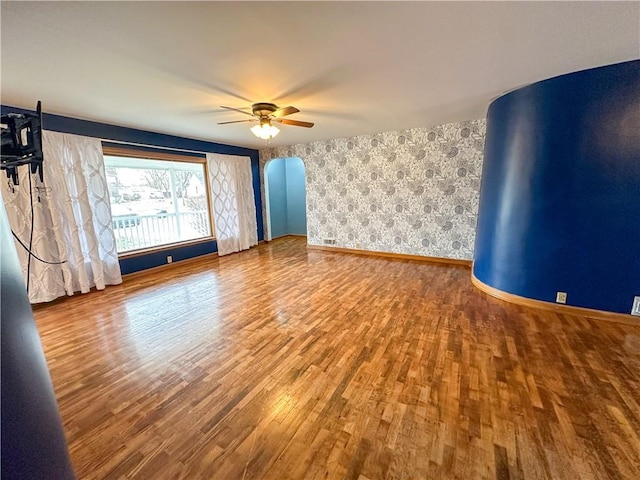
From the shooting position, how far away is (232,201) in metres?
5.95

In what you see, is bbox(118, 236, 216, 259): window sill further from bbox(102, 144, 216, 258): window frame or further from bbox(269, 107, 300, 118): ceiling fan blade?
bbox(269, 107, 300, 118): ceiling fan blade

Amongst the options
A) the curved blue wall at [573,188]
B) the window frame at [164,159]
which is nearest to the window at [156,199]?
the window frame at [164,159]

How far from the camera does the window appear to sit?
4746mm

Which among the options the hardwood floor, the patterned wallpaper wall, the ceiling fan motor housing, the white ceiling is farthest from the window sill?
the ceiling fan motor housing

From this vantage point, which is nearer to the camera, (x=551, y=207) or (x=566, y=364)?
(x=566, y=364)

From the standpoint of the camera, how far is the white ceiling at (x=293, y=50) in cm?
156

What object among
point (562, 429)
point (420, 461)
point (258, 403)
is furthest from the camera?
point (258, 403)

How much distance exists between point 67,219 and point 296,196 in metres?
5.34

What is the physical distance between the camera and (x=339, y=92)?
9.30 feet

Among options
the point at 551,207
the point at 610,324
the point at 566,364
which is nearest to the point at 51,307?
the point at 566,364

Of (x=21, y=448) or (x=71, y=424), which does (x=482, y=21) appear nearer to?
(x=21, y=448)

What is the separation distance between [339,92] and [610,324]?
3583 mm

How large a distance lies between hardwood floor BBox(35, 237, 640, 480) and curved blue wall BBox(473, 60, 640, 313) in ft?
1.39

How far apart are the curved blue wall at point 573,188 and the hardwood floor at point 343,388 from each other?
1.39 feet
